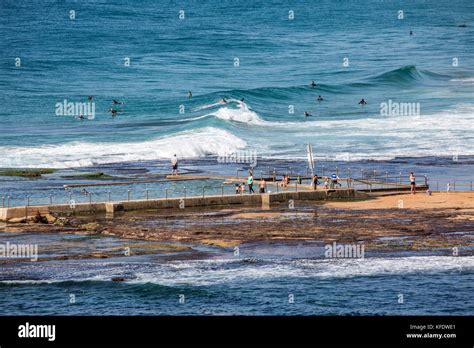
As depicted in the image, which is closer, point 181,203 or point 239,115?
point 181,203

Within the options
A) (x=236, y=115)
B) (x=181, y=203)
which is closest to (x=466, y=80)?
(x=236, y=115)

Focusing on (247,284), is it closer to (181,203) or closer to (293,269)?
(293,269)

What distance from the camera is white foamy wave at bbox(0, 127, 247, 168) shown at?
6397 centimetres

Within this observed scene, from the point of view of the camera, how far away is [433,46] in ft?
476

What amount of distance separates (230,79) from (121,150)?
44.9 metres

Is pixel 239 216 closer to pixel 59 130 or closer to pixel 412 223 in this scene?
pixel 412 223

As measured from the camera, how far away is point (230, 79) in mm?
112938

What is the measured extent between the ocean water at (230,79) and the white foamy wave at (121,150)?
119 mm

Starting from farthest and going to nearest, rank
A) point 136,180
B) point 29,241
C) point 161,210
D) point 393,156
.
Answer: point 393,156 → point 136,180 → point 161,210 → point 29,241

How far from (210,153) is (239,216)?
2821 cm

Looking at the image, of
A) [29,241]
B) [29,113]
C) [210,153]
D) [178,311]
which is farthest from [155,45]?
[178,311]

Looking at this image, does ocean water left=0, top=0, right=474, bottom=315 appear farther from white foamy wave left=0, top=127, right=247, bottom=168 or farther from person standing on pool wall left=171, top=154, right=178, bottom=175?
person standing on pool wall left=171, top=154, right=178, bottom=175

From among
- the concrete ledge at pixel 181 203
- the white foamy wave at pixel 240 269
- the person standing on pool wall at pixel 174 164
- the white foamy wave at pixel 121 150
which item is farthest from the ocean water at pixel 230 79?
the white foamy wave at pixel 240 269

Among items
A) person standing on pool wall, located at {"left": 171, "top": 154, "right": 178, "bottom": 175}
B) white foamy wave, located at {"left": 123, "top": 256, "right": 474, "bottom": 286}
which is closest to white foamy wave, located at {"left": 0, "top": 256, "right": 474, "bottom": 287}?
white foamy wave, located at {"left": 123, "top": 256, "right": 474, "bottom": 286}
